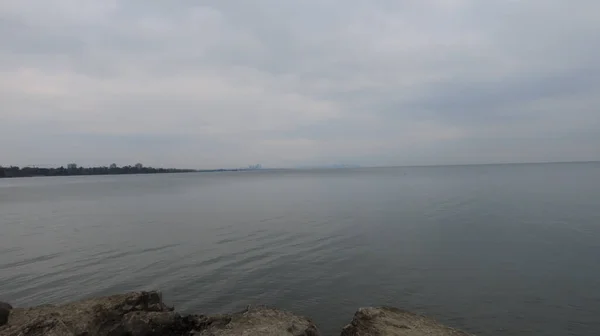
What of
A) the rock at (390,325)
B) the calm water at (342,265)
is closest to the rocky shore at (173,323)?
the rock at (390,325)

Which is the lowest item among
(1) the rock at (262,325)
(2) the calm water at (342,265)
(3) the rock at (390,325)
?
(2) the calm water at (342,265)

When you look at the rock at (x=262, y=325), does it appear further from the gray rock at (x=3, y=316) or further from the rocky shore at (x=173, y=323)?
the gray rock at (x=3, y=316)

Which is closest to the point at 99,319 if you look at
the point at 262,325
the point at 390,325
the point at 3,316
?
the point at 3,316

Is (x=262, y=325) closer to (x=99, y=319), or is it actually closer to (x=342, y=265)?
(x=99, y=319)

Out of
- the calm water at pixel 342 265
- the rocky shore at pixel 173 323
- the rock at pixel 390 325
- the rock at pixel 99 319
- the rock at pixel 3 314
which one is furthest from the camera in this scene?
the calm water at pixel 342 265

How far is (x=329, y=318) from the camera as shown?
10.9 m

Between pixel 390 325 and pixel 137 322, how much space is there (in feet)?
17.1

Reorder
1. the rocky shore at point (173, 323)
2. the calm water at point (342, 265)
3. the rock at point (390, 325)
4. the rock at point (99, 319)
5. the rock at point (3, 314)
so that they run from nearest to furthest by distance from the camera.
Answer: the rock at point (99, 319) < the rocky shore at point (173, 323) < the rock at point (390, 325) < the rock at point (3, 314) < the calm water at point (342, 265)

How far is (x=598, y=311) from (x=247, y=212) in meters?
29.1

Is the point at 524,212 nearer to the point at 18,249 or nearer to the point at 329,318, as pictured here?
the point at 329,318

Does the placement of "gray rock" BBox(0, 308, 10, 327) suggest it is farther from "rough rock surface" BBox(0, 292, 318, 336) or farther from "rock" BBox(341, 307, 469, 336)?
"rock" BBox(341, 307, 469, 336)

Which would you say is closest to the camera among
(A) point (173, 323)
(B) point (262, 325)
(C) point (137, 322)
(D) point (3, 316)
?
(B) point (262, 325)

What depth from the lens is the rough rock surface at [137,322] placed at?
22.9 ft

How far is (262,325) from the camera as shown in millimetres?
7348
